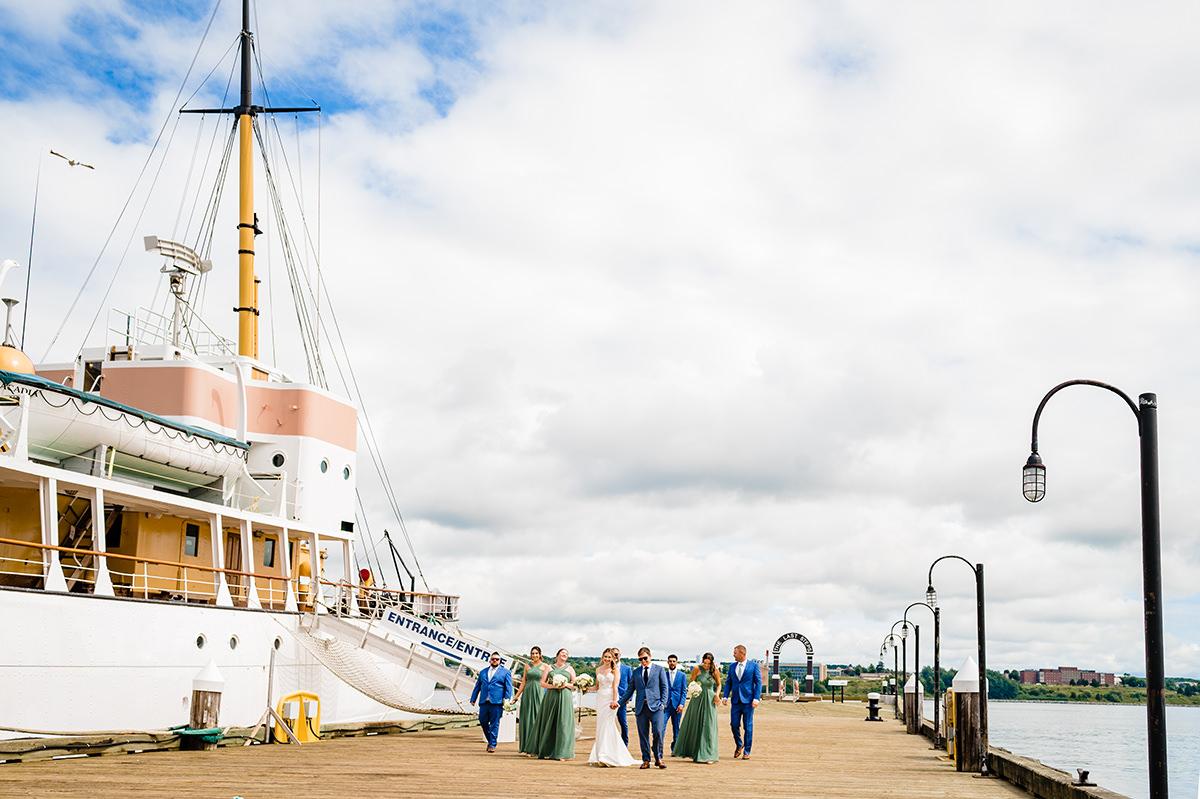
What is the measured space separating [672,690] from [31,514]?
1283 cm

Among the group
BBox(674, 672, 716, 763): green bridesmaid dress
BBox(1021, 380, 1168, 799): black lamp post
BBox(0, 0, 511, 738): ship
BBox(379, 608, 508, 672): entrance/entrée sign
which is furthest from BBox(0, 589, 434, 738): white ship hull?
BBox(1021, 380, 1168, 799): black lamp post

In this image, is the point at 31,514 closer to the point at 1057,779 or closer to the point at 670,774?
the point at 670,774

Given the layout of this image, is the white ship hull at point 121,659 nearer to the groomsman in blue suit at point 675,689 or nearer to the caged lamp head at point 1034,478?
the groomsman in blue suit at point 675,689

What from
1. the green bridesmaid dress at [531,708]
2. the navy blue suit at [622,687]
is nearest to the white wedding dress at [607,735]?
the navy blue suit at [622,687]

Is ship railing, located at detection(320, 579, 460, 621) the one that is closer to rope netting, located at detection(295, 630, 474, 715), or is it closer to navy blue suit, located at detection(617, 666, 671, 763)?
rope netting, located at detection(295, 630, 474, 715)

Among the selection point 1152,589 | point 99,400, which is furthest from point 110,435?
point 1152,589

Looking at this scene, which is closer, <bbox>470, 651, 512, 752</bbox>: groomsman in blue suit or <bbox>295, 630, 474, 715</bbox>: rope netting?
<bbox>470, 651, 512, 752</bbox>: groomsman in blue suit

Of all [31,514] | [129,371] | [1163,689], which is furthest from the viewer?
[129,371]

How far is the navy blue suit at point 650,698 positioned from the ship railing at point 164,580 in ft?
27.7

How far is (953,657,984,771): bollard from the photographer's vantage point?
17.5m

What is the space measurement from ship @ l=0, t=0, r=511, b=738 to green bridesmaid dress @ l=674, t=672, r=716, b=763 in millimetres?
7809

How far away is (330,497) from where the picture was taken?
105 feet

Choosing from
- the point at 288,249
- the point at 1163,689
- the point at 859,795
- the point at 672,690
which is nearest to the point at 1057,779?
the point at 859,795

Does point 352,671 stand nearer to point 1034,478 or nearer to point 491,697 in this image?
point 491,697
